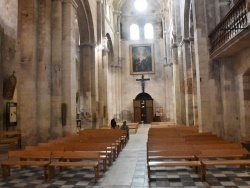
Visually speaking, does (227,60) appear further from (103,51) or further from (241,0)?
(103,51)

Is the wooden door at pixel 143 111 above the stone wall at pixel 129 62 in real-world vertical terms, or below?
Result: below

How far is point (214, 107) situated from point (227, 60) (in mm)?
2283

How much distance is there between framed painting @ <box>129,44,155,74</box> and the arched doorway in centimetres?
391

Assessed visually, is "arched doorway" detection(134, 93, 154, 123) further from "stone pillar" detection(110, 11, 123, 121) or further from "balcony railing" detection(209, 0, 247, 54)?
"balcony railing" detection(209, 0, 247, 54)

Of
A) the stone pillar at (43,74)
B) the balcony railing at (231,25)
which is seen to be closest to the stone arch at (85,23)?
the stone pillar at (43,74)

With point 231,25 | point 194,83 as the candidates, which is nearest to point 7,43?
point 231,25

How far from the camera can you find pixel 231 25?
970 centimetres

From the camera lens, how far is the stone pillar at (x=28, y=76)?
12547mm

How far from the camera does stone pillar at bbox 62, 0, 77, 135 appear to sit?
1453 cm

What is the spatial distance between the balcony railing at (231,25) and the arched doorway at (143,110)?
76.5 feet

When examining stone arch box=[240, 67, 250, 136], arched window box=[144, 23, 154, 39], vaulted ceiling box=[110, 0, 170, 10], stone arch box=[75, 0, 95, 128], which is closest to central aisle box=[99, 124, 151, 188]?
stone arch box=[240, 67, 250, 136]

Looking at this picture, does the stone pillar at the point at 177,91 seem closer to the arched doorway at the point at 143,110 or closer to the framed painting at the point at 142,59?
the framed painting at the point at 142,59

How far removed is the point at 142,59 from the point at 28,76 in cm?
2470

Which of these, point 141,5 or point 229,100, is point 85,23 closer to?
point 229,100
